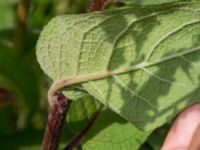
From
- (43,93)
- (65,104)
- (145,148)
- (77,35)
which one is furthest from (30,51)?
(77,35)

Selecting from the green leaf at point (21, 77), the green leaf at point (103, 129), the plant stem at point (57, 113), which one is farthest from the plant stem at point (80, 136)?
the green leaf at point (21, 77)

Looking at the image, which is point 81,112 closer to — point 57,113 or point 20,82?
point 57,113

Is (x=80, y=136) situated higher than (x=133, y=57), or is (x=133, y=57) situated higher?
(x=133, y=57)

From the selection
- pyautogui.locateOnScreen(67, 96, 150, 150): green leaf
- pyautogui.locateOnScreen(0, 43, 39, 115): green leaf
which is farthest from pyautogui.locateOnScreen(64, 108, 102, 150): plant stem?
pyautogui.locateOnScreen(0, 43, 39, 115): green leaf

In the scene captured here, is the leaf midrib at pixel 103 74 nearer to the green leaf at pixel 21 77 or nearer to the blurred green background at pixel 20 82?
the blurred green background at pixel 20 82

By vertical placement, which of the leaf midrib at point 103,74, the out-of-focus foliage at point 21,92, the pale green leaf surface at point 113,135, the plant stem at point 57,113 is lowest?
the out-of-focus foliage at point 21,92

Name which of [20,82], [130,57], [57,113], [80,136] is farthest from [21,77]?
[130,57]

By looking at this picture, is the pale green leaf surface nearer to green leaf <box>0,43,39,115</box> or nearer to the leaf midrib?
the leaf midrib

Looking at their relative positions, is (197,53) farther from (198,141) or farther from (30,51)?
(30,51)
